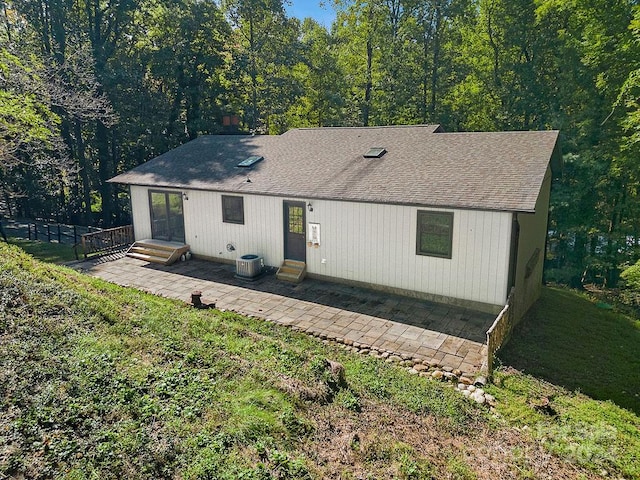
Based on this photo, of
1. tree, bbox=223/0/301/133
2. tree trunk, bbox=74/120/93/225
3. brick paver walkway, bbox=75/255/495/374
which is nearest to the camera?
brick paver walkway, bbox=75/255/495/374

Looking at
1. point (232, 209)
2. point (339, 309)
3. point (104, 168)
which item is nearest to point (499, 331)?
point (339, 309)

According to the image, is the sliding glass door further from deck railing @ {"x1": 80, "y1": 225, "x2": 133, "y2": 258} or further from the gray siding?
deck railing @ {"x1": 80, "y1": 225, "x2": 133, "y2": 258}

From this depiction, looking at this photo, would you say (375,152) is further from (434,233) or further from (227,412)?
(227,412)

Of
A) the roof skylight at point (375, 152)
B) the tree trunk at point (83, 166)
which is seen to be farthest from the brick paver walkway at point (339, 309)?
the tree trunk at point (83, 166)

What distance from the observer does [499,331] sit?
7797 millimetres

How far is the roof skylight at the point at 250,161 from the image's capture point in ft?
45.7

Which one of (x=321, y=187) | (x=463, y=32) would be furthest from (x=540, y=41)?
(x=321, y=187)

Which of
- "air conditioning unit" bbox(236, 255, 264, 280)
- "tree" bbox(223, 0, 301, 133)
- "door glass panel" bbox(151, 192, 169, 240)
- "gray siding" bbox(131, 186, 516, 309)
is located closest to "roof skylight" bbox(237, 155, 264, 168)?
"gray siding" bbox(131, 186, 516, 309)

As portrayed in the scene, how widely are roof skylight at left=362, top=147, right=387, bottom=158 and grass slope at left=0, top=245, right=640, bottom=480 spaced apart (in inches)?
275

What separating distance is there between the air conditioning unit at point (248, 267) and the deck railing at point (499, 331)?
6.64 m

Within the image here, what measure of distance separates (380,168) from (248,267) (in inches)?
184

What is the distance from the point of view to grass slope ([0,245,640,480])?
3777mm

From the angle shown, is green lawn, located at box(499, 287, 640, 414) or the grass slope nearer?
the grass slope

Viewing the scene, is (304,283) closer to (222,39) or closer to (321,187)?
(321,187)
